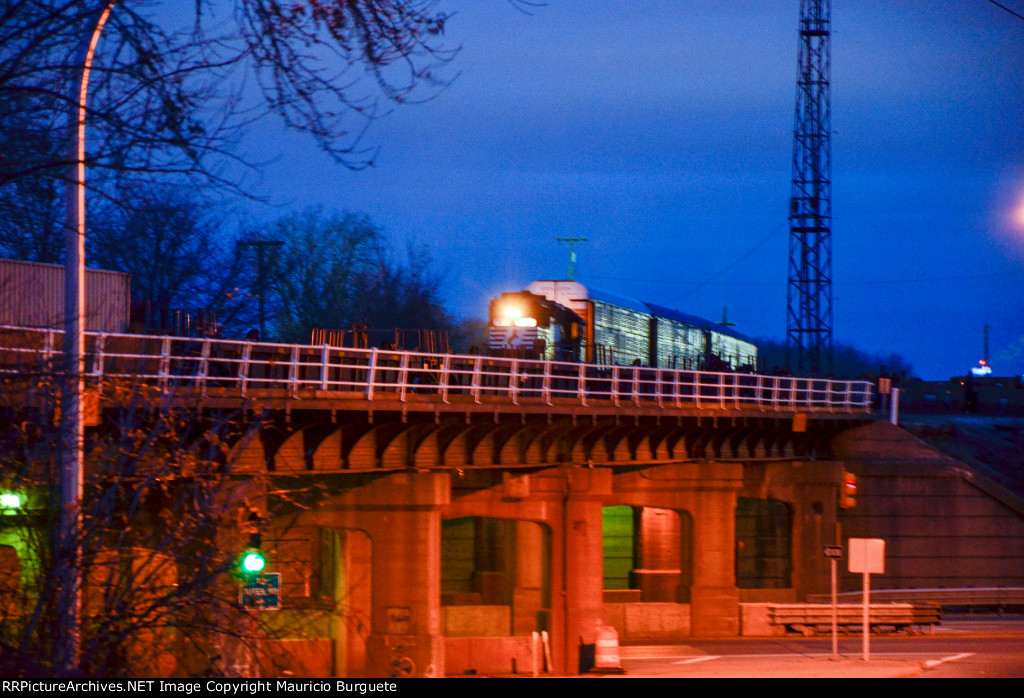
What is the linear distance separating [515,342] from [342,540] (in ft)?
43.5

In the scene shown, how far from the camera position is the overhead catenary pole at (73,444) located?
8.66 meters

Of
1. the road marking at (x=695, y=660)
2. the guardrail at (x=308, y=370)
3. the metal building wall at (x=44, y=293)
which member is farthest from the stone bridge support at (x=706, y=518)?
the metal building wall at (x=44, y=293)

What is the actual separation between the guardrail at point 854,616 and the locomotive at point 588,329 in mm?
11381

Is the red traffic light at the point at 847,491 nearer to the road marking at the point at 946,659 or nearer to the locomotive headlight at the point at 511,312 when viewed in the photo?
the road marking at the point at 946,659

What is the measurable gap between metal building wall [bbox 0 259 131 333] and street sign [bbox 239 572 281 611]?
20.6 feet

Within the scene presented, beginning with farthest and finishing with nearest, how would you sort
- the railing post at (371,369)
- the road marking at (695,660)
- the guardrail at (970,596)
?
the guardrail at (970,596)
the road marking at (695,660)
the railing post at (371,369)

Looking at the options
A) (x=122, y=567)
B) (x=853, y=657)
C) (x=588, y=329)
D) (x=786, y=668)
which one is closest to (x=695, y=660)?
(x=786, y=668)

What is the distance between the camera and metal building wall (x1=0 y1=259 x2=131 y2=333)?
16.9 meters

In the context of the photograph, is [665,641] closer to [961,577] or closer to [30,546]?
[961,577]

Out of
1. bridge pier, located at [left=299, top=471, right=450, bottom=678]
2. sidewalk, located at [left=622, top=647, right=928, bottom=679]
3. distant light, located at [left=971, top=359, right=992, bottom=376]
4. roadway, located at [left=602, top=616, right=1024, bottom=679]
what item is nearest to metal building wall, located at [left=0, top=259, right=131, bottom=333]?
bridge pier, located at [left=299, top=471, right=450, bottom=678]

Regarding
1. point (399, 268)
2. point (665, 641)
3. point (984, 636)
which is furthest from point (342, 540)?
point (399, 268)

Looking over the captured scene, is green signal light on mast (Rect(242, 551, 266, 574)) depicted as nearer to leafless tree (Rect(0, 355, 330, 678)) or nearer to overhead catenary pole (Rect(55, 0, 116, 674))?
leafless tree (Rect(0, 355, 330, 678))

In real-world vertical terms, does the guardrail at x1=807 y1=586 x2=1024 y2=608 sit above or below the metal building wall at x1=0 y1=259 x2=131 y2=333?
below

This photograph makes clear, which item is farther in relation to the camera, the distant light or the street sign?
the distant light
